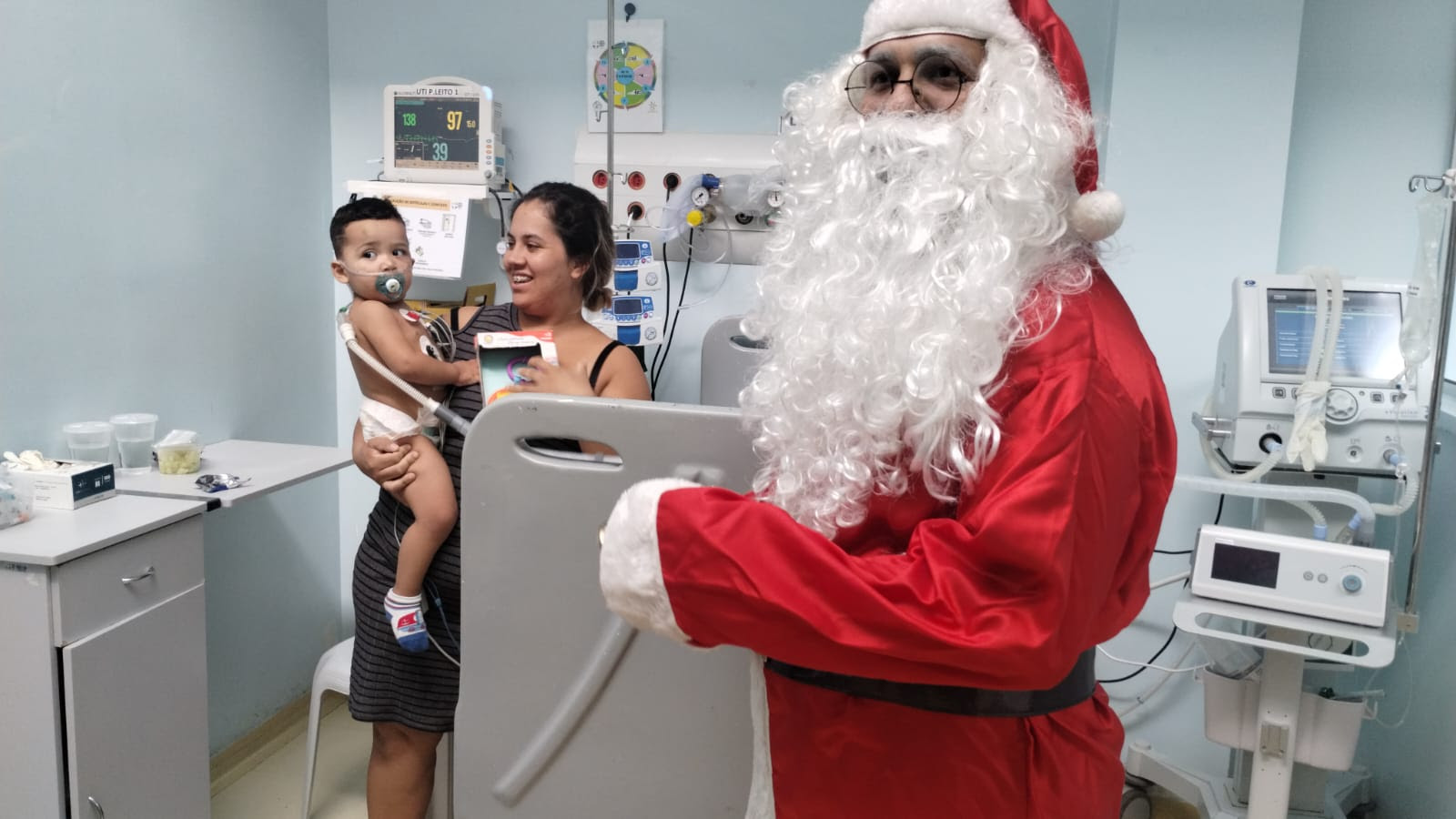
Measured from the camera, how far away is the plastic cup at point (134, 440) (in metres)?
2.24

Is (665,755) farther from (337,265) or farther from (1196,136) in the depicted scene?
(1196,136)

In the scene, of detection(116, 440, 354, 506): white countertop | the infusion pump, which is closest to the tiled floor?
detection(116, 440, 354, 506): white countertop

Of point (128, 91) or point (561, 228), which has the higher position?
point (128, 91)

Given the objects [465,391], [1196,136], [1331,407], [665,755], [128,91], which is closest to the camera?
[665,755]

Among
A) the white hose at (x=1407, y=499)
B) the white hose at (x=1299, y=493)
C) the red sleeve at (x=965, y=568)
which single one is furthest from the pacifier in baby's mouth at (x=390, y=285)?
the white hose at (x=1407, y=499)

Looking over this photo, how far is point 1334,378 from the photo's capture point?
6.97 ft

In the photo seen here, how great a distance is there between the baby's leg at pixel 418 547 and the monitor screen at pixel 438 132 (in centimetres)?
125

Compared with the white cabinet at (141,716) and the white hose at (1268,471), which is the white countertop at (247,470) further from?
the white hose at (1268,471)

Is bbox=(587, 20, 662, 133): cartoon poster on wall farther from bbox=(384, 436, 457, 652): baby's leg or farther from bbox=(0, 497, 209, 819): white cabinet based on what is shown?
bbox=(0, 497, 209, 819): white cabinet

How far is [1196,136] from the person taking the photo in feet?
8.09

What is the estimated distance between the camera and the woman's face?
1.89 m

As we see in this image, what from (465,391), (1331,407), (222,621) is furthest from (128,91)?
(1331,407)

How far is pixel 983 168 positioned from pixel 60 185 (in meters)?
2.06

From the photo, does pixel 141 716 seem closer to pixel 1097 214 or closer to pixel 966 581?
pixel 966 581
